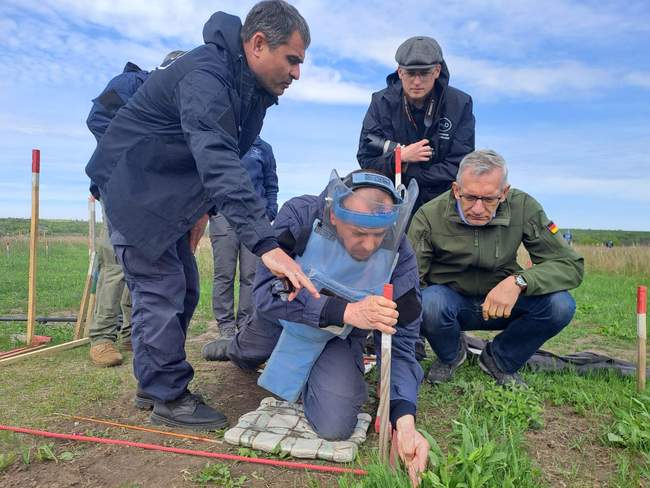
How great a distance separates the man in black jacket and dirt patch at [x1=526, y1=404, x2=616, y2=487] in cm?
162

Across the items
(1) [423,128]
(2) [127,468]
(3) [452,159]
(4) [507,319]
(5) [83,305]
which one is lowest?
(2) [127,468]

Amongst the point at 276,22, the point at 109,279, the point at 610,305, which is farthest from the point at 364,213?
the point at 610,305

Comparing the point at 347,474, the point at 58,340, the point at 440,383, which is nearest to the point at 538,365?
the point at 440,383

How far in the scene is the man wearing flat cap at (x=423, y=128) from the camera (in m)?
4.57

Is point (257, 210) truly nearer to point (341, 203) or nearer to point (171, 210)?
point (341, 203)

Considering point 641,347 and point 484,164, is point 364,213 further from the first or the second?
point 641,347

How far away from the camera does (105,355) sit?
4.75 metres

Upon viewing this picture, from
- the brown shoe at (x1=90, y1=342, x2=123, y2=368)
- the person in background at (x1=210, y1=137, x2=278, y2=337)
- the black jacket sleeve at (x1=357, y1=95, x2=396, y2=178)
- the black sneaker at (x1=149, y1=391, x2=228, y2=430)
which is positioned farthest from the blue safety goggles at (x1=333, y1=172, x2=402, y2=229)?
the brown shoe at (x1=90, y1=342, x2=123, y2=368)

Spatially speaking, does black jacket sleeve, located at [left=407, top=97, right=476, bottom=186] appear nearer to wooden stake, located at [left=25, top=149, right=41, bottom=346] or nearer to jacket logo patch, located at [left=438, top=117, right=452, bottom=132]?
jacket logo patch, located at [left=438, top=117, right=452, bottom=132]

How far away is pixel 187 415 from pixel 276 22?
2290mm

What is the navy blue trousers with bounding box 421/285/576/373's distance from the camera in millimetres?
3838

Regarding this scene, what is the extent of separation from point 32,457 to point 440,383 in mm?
2587

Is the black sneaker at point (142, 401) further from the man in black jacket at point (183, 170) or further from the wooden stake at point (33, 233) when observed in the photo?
the wooden stake at point (33, 233)

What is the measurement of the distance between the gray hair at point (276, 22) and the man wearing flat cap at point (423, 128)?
1.72 m
